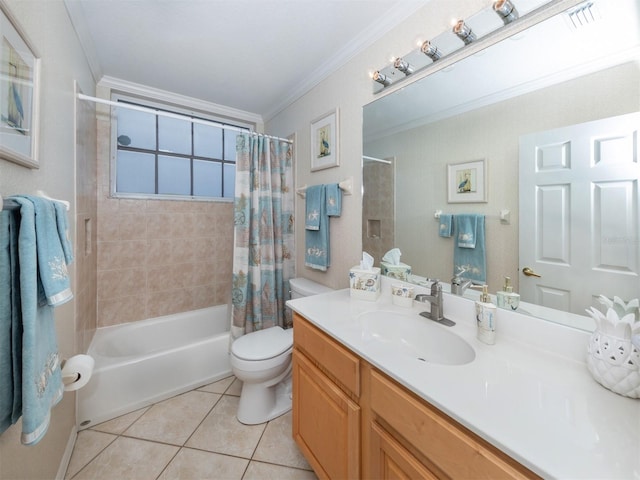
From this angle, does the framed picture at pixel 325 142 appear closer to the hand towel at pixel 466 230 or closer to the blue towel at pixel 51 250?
the hand towel at pixel 466 230

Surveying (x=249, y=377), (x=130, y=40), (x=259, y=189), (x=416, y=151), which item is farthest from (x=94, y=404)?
(x=416, y=151)

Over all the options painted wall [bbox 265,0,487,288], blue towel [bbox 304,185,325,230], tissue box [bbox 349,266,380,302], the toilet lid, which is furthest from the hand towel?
the toilet lid

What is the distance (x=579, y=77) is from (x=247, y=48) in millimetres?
1703

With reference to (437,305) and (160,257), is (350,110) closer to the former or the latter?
(437,305)

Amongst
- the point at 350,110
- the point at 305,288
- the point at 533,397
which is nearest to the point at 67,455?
the point at 305,288

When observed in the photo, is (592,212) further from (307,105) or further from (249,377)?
(307,105)

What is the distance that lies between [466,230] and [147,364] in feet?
6.85

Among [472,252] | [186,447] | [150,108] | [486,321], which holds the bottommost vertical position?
[186,447]

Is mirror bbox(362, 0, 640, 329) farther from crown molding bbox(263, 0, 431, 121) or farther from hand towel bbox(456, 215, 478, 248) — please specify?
crown molding bbox(263, 0, 431, 121)

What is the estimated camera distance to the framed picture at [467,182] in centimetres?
105

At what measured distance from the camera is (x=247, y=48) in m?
1.62

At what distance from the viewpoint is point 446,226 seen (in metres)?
1.19

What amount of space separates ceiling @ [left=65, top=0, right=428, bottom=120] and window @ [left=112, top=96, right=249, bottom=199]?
0.31 m

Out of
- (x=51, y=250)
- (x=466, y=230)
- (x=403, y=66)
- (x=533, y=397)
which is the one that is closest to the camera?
(x=533, y=397)
